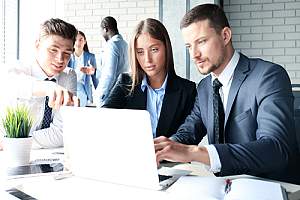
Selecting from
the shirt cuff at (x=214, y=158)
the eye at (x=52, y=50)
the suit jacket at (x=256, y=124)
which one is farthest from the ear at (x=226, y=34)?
the eye at (x=52, y=50)

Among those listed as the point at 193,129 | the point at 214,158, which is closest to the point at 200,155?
the point at 214,158

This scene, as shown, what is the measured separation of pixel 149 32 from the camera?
195cm

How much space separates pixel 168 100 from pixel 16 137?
33.4 inches

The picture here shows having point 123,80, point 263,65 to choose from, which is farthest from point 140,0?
point 263,65

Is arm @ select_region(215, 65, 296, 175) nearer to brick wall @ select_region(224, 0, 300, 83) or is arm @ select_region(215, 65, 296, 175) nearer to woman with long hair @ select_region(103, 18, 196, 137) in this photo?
woman with long hair @ select_region(103, 18, 196, 137)

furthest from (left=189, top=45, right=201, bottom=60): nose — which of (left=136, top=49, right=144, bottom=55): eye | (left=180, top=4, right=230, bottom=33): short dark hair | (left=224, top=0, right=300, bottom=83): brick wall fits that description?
(left=224, top=0, right=300, bottom=83): brick wall

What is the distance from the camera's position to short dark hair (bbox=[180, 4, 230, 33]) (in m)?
1.67

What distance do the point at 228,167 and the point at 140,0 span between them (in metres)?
3.40

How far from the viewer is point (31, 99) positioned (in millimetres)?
1736

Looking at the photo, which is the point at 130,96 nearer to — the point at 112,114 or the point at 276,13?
the point at 112,114

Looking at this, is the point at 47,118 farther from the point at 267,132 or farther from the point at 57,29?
the point at 267,132

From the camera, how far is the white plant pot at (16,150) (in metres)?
1.34

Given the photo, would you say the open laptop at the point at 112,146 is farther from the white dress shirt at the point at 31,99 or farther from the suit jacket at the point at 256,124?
the white dress shirt at the point at 31,99

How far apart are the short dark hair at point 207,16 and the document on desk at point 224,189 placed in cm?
79
